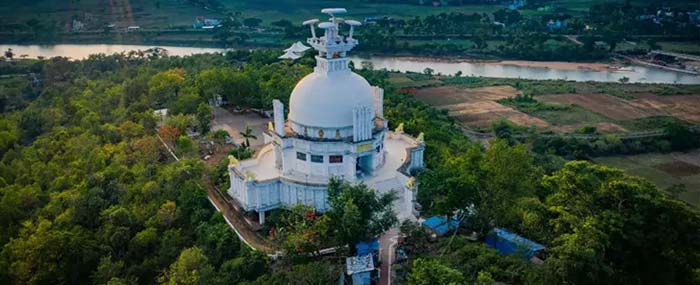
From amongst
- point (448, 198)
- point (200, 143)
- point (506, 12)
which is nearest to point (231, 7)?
point (506, 12)

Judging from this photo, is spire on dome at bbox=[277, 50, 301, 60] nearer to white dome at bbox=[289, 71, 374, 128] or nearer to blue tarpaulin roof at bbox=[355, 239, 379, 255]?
white dome at bbox=[289, 71, 374, 128]

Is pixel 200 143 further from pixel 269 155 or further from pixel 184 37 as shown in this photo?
pixel 184 37

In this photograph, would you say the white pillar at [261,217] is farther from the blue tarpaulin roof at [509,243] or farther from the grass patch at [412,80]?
the grass patch at [412,80]

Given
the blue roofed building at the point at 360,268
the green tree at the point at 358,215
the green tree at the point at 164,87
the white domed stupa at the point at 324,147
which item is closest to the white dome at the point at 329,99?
the white domed stupa at the point at 324,147

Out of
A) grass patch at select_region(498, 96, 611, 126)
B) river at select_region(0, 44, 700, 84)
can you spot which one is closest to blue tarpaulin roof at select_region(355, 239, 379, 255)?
grass patch at select_region(498, 96, 611, 126)

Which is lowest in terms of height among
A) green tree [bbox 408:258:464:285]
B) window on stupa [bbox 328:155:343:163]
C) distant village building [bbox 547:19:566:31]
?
green tree [bbox 408:258:464:285]

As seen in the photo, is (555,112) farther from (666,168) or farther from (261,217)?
(261,217)

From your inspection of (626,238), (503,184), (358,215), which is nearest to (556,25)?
(503,184)
